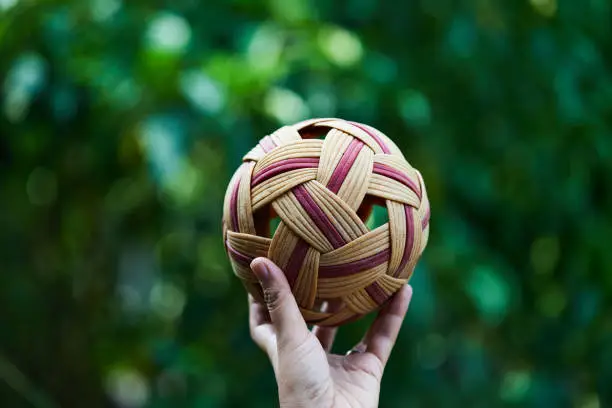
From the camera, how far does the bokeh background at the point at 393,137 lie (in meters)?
1.29

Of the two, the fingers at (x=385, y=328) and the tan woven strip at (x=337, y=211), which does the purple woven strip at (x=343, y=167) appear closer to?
the tan woven strip at (x=337, y=211)

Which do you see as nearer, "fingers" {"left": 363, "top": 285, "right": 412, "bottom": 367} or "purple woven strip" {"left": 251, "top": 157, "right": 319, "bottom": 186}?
"purple woven strip" {"left": 251, "top": 157, "right": 319, "bottom": 186}

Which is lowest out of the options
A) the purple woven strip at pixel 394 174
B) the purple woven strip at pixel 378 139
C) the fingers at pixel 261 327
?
the fingers at pixel 261 327

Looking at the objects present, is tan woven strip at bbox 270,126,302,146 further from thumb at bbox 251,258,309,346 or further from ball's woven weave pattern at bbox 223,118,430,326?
thumb at bbox 251,258,309,346

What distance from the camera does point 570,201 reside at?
5.27 ft

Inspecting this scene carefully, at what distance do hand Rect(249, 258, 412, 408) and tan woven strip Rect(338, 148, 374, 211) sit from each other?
0.36 ft

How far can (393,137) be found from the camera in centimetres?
141

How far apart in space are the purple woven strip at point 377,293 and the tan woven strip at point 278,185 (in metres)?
0.15

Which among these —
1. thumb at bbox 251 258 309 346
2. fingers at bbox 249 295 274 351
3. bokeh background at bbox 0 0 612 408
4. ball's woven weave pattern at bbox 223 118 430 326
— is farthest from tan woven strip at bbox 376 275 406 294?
bokeh background at bbox 0 0 612 408

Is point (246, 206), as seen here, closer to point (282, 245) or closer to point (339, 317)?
point (282, 245)

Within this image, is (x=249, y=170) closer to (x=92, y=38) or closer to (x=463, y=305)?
(x=92, y=38)

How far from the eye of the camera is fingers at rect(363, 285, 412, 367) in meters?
0.99

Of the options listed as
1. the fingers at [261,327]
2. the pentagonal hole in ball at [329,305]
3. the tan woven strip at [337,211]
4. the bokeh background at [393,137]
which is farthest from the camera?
the bokeh background at [393,137]

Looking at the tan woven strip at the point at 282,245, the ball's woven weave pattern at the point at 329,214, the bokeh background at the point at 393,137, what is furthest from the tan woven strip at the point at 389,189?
the bokeh background at the point at 393,137
